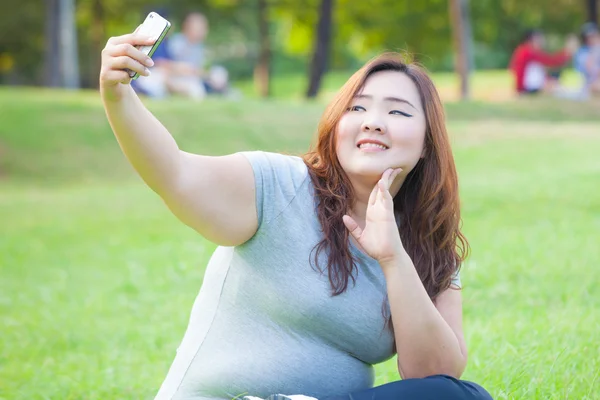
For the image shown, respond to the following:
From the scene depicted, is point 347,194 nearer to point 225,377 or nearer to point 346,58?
point 225,377

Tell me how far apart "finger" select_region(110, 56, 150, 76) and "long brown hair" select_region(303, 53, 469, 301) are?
743mm

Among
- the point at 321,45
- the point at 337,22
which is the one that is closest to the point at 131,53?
the point at 321,45

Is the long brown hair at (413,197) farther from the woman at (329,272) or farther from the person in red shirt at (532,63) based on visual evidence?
the person in red shirt at (532,63)

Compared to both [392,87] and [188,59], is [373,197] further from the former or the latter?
[188,59]

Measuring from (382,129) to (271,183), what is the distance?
354 mm

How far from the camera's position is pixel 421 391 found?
2637mm

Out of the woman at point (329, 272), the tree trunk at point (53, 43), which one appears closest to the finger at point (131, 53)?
the woman at point (329, 272)

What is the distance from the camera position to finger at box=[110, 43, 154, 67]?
2295 millimetres

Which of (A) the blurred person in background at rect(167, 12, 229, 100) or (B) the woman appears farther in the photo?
(A) the blurred person in background at rect(167, 12, 229, 100)

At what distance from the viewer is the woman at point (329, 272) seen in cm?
267

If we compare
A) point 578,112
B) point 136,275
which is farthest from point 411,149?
point 578,112

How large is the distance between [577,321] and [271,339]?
2.36 meters

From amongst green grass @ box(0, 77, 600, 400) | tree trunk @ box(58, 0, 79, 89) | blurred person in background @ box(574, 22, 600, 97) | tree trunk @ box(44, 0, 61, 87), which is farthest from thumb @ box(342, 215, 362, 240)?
tree trunk @ box(44, 0, 61, 87)

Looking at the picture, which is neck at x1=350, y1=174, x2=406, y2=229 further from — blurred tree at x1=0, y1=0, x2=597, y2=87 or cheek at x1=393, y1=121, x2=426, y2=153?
blurred tree at x1=0, y1=0, x2=597, y2=87
